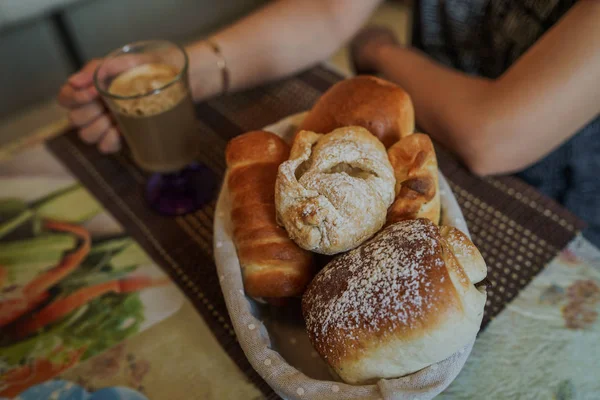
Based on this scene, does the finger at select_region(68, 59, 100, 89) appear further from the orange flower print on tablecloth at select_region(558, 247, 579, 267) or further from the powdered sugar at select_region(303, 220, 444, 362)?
the orange flower print on tablecloth at select_region(558, 247, 579, 267)

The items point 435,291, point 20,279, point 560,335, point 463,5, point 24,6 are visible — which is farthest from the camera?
point 24,6

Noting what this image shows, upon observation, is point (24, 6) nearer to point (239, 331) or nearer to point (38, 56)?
point (38, 56)

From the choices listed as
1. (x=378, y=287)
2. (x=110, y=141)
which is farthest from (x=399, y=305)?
(x=110, y=141)

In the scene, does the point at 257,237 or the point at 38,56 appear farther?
the point at 38,56

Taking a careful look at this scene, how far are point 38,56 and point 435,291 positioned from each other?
2.00 m

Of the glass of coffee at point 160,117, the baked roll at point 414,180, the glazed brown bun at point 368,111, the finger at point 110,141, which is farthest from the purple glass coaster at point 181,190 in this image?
Answer: the baked roll at point 414,180

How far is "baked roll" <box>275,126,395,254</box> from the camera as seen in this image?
441mm

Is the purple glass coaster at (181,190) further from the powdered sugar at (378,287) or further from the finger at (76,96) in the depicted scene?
the powdered sugar at (378,287)

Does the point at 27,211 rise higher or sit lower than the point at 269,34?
lower

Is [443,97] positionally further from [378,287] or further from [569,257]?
[378,287]

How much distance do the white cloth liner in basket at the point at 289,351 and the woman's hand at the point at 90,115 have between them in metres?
0.35

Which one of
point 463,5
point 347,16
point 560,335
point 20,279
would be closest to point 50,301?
point 20,279

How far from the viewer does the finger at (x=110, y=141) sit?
0.81 m

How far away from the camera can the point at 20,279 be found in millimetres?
668
